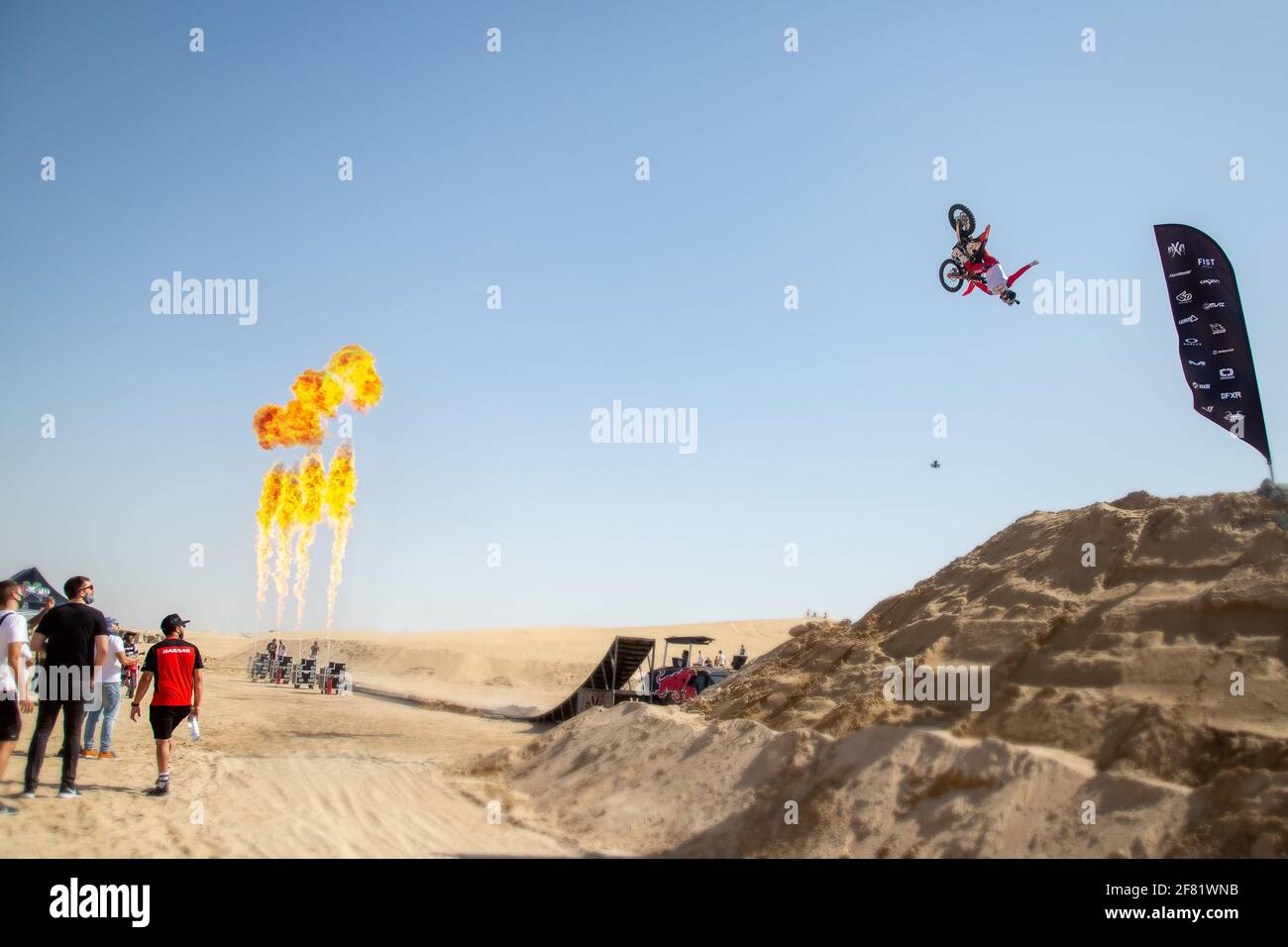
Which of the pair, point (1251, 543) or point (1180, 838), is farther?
point (1251, 543)

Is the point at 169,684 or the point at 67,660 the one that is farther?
the point at 169,684

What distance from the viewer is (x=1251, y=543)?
10.5m

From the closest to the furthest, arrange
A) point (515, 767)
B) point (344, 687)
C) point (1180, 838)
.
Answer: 1. point (1180, 838)
2. point (515, 767)
3. point (344, 687)

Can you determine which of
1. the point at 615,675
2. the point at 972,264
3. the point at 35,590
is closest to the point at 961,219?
the point at 972,264

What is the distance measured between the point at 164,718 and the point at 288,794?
2.08 m

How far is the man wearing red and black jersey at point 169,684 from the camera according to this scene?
998 cm

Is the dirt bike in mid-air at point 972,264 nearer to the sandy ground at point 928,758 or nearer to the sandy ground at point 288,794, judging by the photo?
the sandy ground at point 928,758

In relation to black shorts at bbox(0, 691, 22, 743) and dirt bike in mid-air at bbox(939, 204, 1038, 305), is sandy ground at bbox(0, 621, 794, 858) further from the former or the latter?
dirt bike in mid-air at bbox(939, 204, 1038, 305)

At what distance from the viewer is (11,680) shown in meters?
8.05

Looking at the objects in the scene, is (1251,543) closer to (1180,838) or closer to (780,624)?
(1180,838)
